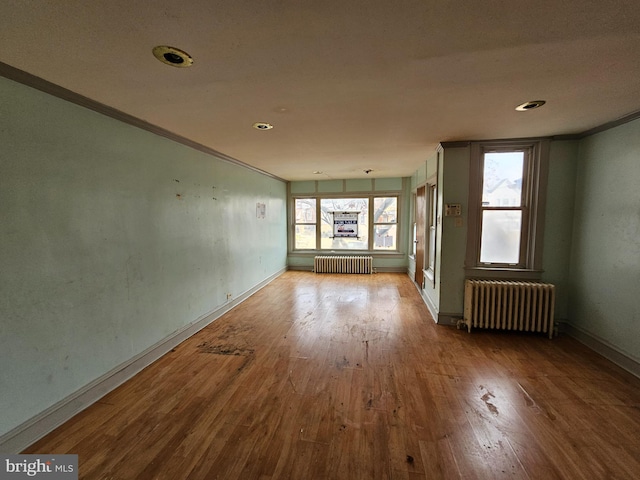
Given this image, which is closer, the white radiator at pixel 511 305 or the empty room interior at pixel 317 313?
the empty room interior at pixel 317 313

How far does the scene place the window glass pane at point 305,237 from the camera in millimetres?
7395

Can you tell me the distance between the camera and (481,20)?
1259mm

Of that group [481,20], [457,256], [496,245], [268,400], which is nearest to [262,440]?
[268,400]

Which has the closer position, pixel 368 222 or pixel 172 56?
pixel 172 56

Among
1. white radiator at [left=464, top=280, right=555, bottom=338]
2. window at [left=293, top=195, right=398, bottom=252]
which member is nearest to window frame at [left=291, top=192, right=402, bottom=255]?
window at [left=293, top=195, right=398, bottom=252]

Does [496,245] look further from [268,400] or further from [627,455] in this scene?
[268,400]

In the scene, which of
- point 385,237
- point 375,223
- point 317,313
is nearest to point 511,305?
point 317,313

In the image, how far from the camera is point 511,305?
3.31 meters

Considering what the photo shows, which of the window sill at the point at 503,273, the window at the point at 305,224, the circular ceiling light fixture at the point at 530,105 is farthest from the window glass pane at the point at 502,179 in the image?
the window at the point at 305,224

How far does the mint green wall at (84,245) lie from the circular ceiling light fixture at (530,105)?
11.5 ft

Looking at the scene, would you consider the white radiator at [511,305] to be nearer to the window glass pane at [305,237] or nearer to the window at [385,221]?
the window at [385,221]

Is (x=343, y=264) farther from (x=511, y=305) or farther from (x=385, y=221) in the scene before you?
(x=511, y=305)

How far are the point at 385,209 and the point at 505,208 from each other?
3.59 m

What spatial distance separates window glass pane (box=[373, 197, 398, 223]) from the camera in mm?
6977
